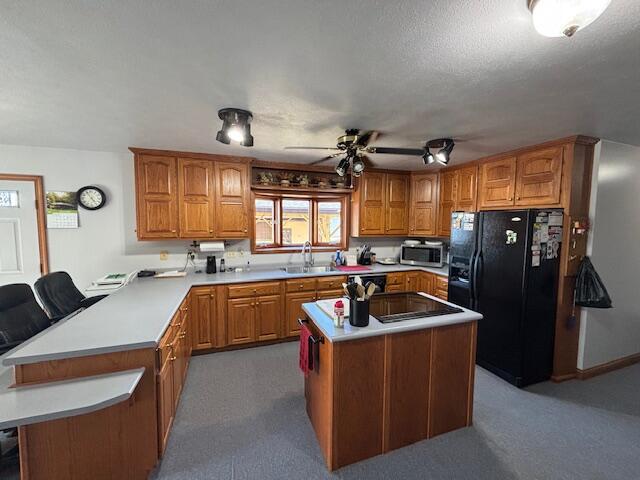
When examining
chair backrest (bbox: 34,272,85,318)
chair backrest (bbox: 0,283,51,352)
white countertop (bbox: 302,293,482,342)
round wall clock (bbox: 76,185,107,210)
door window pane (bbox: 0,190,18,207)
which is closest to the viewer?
white countertop (bbox: 302,293,482,342)

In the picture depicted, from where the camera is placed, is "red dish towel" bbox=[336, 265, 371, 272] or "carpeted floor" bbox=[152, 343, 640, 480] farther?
"red dish towel" bbox=[336, 265, 371, 272]

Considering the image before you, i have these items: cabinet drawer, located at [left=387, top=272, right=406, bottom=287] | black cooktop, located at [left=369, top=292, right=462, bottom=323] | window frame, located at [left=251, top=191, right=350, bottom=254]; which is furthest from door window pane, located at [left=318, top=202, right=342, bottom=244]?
black cooktop, located at [left=369, top=292, right=462, bottom=323]

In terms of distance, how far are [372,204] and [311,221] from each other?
943mm

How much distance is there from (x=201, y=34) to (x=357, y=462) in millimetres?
2468

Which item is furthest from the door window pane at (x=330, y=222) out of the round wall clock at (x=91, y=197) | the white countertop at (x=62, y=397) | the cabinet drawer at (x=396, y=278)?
the white countertop at (x=62, y=397)

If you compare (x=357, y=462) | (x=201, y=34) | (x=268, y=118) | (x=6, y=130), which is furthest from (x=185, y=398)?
(x=6, y=130)

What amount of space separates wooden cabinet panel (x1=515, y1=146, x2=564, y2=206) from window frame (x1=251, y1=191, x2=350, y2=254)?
216 cm

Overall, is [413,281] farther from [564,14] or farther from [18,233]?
[18,233]

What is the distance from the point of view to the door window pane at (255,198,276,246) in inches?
155

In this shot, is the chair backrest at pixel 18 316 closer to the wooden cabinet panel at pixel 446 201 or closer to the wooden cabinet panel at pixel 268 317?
the wooden cabinet panel at pixel 268 317

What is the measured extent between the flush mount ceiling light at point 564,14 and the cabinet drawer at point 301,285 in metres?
2.99

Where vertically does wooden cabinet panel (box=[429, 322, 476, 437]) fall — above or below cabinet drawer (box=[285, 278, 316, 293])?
below

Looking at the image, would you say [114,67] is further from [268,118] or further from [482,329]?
[482,329]

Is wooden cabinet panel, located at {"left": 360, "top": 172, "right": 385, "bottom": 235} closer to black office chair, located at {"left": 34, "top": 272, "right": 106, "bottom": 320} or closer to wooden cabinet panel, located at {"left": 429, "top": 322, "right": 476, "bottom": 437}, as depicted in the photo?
wooden cabinet panel, located at {"left": 429, "top": 322, "right": 476, "bottom": 437}
